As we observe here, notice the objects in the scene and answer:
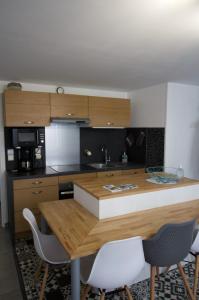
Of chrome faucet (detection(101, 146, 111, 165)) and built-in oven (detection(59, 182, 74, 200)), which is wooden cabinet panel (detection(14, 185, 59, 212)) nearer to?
Result: built-in oven (detection(59, 182, 74, 200))

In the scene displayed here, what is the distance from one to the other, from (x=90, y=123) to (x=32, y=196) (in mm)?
1498

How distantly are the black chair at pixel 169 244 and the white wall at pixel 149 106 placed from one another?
222 cm

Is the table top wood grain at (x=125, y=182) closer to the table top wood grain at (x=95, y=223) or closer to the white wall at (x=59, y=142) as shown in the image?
the table top wood grain at (x=95, y=223)

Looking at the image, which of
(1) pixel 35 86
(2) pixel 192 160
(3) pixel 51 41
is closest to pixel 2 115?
(1) pixel 35 86

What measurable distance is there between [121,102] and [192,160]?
1.68 meters

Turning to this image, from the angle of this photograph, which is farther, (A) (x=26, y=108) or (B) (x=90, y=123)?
(B) (x=90, y=123)

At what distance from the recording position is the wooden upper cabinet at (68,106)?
10.8ft

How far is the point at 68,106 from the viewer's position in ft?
11.1

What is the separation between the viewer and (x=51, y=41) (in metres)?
1.79

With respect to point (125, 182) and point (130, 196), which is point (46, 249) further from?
point (125, 182)

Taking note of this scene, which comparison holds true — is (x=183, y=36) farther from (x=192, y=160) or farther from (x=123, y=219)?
(x=192, y=160)

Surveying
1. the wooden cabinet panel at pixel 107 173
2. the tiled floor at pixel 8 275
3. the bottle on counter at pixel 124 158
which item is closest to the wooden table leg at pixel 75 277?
the tiled floor at pixel 8 275

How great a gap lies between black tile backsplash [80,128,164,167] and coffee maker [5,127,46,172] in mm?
875

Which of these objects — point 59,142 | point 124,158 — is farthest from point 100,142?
point 59,142
